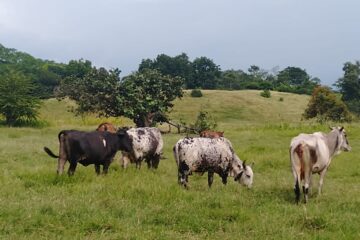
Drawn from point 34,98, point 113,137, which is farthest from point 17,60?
point 113,137

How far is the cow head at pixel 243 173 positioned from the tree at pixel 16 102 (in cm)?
2880

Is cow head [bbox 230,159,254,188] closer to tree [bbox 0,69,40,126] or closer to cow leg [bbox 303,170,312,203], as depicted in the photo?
cow leg [bbox 303,170,312,203]

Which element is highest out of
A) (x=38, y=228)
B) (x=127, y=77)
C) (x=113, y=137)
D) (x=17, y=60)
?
Result: (x=17, y=60)

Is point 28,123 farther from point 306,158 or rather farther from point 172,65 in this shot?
point 172,65

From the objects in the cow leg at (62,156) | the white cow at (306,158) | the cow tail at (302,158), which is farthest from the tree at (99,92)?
the cow tail at (302,158)

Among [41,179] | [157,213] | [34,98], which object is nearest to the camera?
[157,213]

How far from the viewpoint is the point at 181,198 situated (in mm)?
8719

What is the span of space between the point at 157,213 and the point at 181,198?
115cm

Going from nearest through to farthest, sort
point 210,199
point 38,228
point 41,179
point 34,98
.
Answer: point 38,228 < point 210,199 < point 41,179 < point 34,98

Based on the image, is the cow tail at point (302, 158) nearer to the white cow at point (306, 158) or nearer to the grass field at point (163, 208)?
the white cow at point (306, 158)

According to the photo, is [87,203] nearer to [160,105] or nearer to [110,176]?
[110,176]

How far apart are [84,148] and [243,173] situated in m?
3.86

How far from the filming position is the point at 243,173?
11.6m

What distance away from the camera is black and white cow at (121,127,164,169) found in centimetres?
1330
